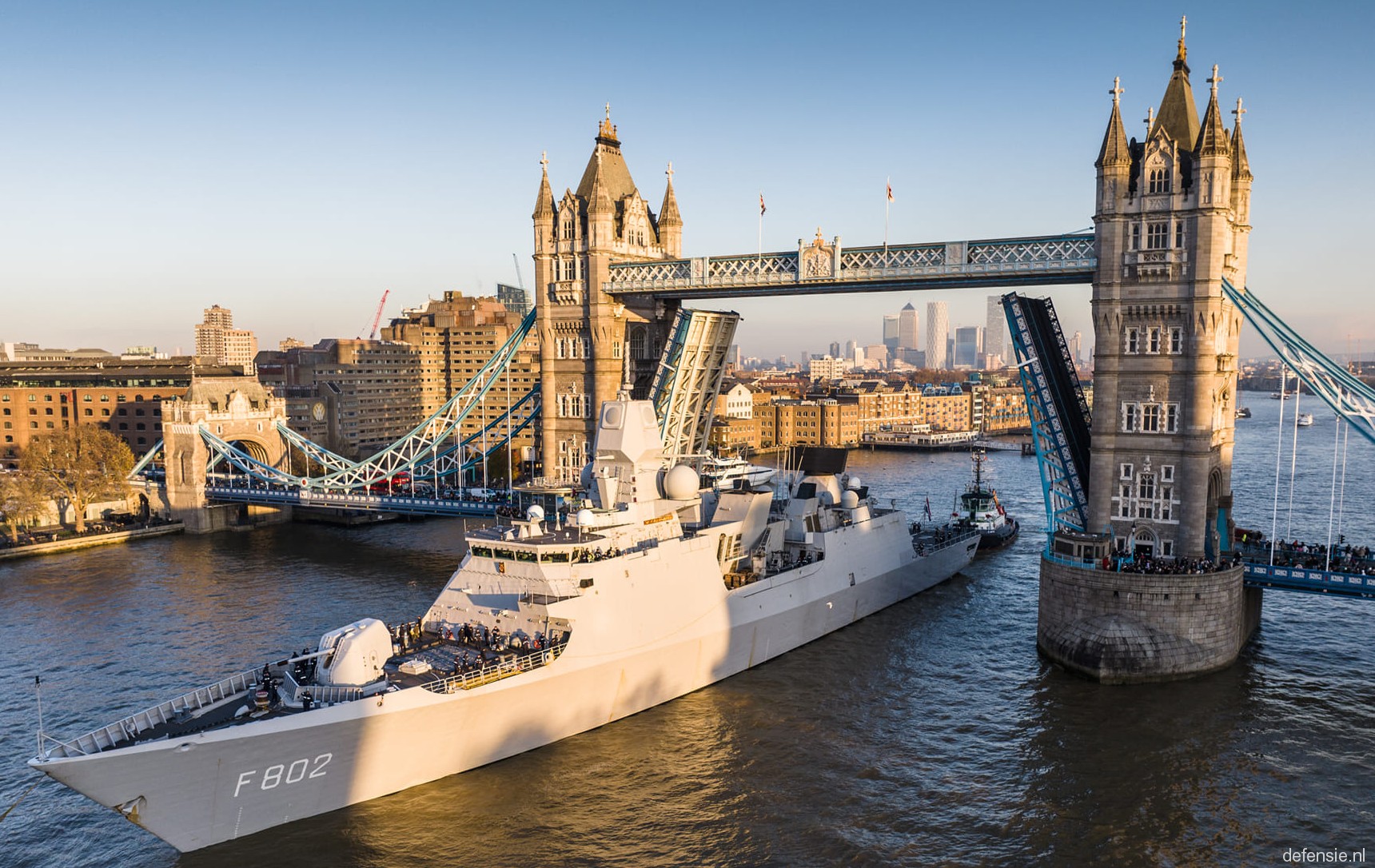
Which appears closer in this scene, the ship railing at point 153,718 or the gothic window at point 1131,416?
the ship railing at point 153,718

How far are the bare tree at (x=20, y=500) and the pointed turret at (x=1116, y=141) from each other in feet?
195

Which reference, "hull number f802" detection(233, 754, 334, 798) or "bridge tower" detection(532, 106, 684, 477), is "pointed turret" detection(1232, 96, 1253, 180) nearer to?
"bridge tower" detection(532, 106, 684, 477)

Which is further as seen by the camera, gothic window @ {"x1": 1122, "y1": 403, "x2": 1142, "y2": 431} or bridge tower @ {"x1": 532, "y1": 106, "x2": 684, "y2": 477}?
bridge tower @ {"x1": 532, "y1": 106, "x2": 684, "y2": 477}

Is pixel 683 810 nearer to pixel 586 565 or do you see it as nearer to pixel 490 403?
pixel 586 565

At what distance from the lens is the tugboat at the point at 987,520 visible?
51406 mm

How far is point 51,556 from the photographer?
50875 millimetres

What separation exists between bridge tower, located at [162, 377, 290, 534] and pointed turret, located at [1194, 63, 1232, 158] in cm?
5987

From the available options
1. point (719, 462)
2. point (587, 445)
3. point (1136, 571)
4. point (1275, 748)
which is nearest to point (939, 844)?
point (1275, 748)

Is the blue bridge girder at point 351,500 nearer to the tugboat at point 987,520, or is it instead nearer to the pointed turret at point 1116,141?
the tugboat at point 987,520

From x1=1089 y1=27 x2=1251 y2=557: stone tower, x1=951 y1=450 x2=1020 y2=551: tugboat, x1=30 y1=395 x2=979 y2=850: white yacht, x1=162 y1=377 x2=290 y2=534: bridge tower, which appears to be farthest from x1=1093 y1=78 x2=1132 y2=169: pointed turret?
x1=162 y1=377 x2=290 y2=534: bridge tower

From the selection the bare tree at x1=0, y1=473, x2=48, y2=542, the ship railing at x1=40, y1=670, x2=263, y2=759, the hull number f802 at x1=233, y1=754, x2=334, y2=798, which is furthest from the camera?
the bare tree at x1=0, y1=473, x2=48, y2=542

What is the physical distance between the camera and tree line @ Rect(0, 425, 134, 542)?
179 feet

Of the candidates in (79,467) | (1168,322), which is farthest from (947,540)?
(79,467)

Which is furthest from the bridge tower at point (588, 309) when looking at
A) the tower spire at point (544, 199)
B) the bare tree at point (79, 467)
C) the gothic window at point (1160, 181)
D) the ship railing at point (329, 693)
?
the bare tree at point (79, 467)
